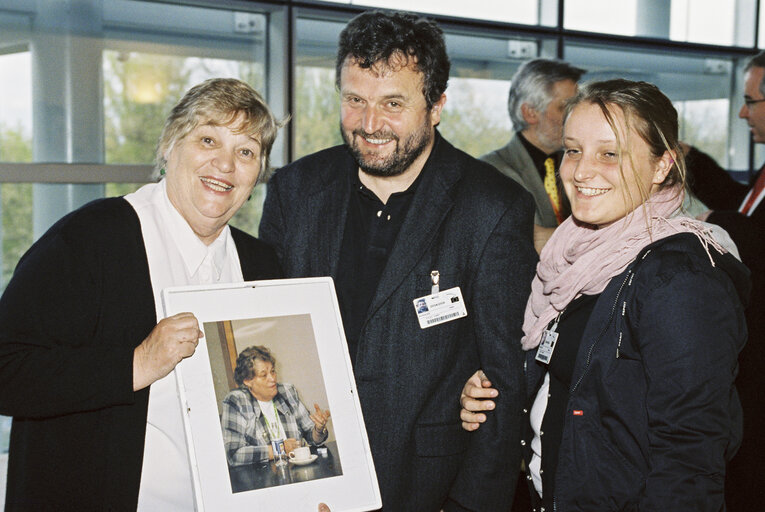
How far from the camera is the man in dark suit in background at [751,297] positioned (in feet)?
11.3

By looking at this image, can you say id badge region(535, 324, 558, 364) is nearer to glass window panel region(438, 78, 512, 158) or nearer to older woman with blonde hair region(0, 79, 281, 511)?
older woman with blonde hair region(0, 79, 281, 511)

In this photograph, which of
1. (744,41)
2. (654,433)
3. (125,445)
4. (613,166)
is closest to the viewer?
(654,433)

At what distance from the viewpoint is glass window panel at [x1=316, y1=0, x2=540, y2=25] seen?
6250 mm

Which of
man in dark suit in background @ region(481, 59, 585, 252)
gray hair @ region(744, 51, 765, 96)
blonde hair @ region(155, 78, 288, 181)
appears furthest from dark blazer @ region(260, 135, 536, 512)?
gray hair @ region(744, 51, 765, 96)

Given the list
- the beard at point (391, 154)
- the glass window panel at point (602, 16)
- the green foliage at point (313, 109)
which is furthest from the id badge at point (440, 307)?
the glass window panel at point (602, 16)

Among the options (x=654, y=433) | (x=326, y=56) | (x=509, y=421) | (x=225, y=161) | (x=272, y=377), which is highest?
(x=326, y=56)

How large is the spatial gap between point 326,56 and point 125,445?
4.50m

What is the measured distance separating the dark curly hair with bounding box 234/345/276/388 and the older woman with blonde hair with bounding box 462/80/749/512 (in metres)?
0.73

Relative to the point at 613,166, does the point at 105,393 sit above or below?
below

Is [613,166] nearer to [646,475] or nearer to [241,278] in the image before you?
[646,475]

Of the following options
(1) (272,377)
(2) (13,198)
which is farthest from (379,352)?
(2) (13,198)

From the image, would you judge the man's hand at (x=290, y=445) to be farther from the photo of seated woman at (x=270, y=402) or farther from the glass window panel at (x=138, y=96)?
the glass window panel at (x=138, y=96)

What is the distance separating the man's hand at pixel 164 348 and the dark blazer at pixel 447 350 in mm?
656

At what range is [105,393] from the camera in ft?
6.25
